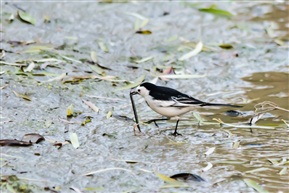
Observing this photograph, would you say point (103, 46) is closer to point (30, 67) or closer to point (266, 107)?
point (30, 67)

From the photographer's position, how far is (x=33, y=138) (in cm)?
663

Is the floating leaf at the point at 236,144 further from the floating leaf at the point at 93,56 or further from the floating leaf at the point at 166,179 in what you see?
the floating leaf at the point at 93,56

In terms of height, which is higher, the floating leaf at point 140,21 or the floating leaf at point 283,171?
the floating leaf at point 283,171

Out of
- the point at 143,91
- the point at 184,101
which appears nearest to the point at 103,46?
the point at 143,91

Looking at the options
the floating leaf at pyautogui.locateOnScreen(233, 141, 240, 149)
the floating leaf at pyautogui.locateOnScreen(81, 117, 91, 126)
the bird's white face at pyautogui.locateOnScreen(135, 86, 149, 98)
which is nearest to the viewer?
the floating leaf at pyautogui.locateOnScreen(233, 141, 240, 149)

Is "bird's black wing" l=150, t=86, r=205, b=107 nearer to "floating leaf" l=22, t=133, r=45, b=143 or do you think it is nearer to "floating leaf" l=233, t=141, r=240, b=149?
"floating leaf" l=233, t=141, r=240, b=149

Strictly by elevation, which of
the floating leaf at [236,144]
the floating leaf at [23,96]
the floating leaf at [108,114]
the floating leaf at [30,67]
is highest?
the floating leaf at [236,144]

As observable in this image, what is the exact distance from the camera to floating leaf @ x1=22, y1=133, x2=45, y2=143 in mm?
6596

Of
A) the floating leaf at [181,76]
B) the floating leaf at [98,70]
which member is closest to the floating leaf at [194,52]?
the floating leaf at [181,76]

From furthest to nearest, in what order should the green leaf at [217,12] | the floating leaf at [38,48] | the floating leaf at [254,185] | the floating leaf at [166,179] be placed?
the green leaf at [217,12] → the floating leaf at [38,48] → the floating leaf at [166,179] → the floating leaf at [254,185]

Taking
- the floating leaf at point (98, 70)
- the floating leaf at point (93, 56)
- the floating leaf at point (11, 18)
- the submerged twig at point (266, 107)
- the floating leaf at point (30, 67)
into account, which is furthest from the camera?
the floating leaf at point (11, 18)

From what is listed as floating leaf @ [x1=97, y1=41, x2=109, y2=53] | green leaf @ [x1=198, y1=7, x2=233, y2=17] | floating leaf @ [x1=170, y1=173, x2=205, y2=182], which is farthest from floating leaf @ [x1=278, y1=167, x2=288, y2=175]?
green leaf @ [x1=198, y1=7, x2=233, y2=17]

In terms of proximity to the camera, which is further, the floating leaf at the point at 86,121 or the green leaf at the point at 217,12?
the green leaf at the point at 217,12

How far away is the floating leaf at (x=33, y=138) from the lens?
660cm
